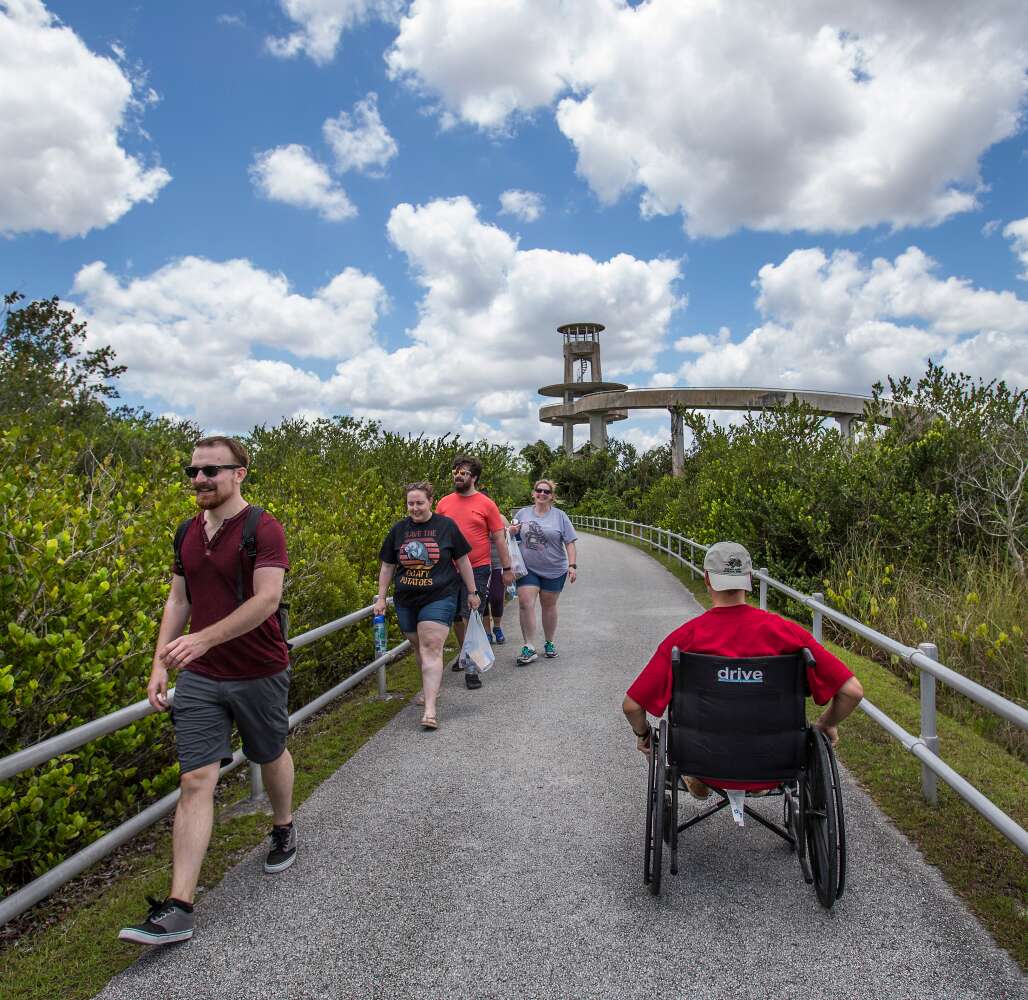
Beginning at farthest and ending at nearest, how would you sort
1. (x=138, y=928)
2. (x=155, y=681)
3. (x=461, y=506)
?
(x=461, y=506), (x=155, y=681), (x=138, y=928)

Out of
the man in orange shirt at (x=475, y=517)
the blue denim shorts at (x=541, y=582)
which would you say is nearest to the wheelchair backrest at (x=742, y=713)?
the man in orange shirt at (x=475, y=517)

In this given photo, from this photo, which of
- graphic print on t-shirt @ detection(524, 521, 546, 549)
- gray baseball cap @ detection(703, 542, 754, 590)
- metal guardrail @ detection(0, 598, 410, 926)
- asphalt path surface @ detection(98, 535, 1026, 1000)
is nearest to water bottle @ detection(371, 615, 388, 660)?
asphalt path surface @ detection(98, 535, 1026, 1000)

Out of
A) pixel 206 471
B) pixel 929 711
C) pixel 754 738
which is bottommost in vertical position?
pixel 929 711

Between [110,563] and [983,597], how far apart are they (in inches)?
382

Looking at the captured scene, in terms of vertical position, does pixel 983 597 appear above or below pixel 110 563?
below

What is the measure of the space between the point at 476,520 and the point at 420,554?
68.3 inches

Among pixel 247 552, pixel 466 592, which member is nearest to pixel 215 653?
pixel 247 552

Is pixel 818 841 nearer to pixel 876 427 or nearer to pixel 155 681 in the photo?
pixel 155 681

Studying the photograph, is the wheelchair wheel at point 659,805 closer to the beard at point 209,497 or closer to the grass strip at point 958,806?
the grass strip at point 958,806

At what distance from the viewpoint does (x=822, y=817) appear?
333 centimetres

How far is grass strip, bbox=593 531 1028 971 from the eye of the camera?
11.0 feet

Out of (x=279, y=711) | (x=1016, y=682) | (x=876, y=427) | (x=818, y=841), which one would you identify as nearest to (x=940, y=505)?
(x=876, y=427)

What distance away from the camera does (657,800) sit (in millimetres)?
3416

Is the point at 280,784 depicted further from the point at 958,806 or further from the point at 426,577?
the point at 958,806
